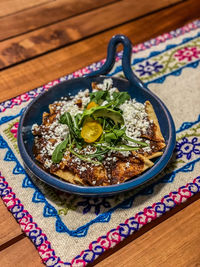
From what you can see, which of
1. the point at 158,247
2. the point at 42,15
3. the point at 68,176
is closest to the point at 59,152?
the point at 68,176

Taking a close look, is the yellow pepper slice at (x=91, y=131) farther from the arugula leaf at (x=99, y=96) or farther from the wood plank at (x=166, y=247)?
the wood plank at (x=166, y=247)

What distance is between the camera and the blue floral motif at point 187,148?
1.23m

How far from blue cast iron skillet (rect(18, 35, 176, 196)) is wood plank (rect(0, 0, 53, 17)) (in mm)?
800

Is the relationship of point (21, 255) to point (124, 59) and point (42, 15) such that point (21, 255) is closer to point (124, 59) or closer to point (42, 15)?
point (124, 59)

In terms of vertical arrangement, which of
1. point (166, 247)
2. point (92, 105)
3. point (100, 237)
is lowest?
point (166, 247)

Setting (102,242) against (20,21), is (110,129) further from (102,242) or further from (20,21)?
(20,21)

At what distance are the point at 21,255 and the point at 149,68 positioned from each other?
3.12 ft

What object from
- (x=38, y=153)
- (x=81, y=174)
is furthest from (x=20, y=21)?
(x=81, y=174)

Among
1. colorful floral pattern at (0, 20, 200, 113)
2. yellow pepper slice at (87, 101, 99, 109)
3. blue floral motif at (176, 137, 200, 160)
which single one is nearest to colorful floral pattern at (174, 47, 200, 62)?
colorful floral pattern at (0, 20, 200, 113)

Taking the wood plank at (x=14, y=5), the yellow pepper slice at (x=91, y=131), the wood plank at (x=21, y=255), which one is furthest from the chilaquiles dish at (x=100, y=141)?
the wood plank at (x=14, y=5)

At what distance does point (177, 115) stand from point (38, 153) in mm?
577

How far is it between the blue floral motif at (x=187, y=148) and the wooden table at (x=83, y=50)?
0.17 meters

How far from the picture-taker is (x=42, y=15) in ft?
5.96

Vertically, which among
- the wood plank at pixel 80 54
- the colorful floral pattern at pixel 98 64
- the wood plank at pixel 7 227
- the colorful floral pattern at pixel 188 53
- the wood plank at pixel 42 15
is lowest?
the wood plank at pixel 7 227
